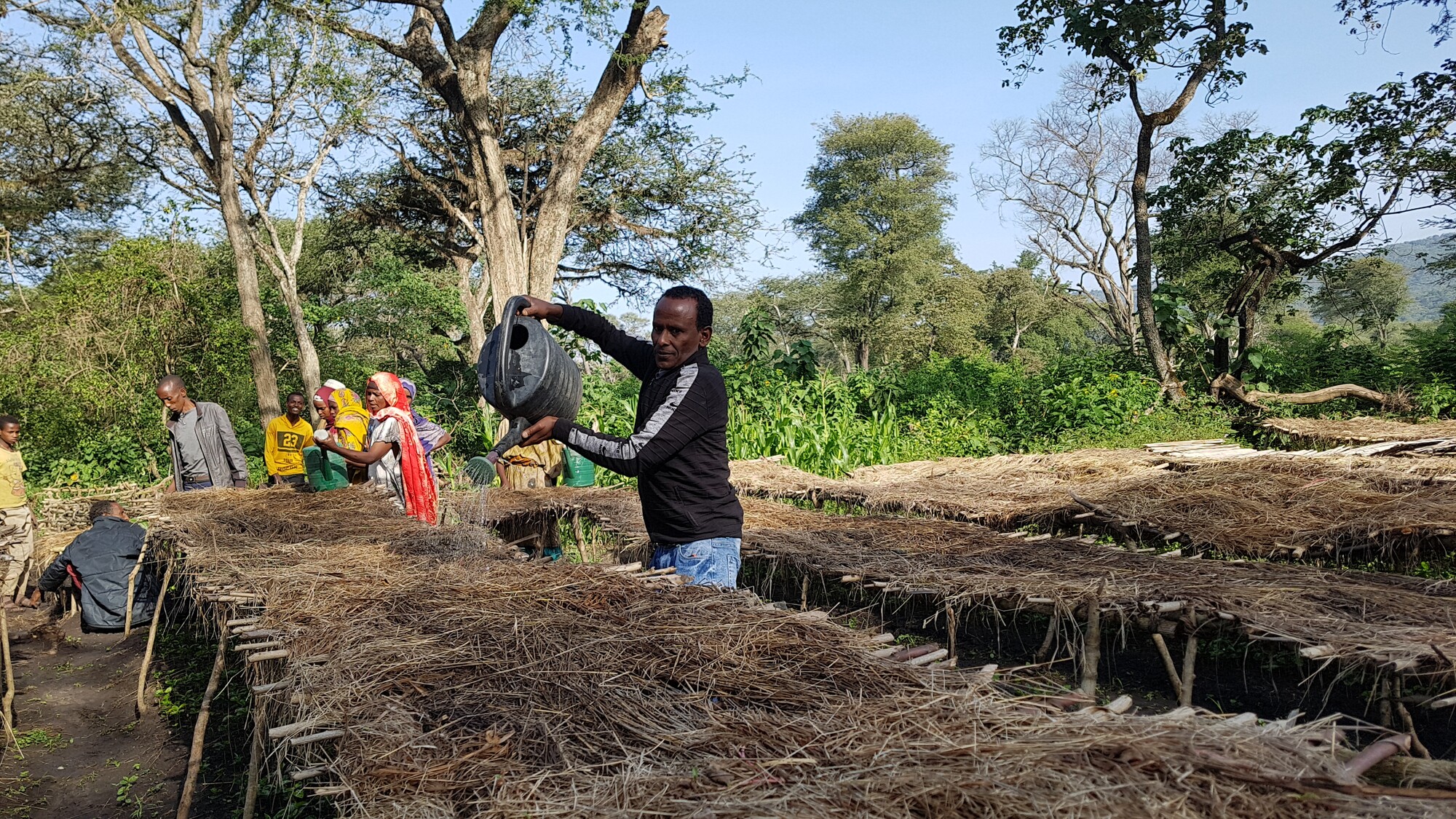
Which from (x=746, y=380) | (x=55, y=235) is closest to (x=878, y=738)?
(x=746, y=380)

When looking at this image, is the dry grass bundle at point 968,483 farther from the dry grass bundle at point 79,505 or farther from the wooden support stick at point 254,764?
the dry grass bundle at point 79,505

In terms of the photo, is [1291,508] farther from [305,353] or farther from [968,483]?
[305,353]

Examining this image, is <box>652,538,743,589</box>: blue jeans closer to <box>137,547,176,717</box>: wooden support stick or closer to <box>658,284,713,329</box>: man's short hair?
<box>658,284,713,329</box>: man's short hair

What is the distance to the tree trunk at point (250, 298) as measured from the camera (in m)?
11.6

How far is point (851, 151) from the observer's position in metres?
33.2

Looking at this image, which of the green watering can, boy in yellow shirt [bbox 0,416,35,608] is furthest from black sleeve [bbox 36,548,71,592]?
the green watering can

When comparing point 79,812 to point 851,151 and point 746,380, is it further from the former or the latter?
point 851,151

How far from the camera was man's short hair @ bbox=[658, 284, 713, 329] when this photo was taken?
3.00m

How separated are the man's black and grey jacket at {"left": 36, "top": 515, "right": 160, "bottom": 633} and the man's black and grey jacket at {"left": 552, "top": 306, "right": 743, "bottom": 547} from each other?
4.90 m

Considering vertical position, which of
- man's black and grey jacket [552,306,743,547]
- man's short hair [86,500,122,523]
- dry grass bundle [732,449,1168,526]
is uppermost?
man's black and grey jacket [552,306,743,547]

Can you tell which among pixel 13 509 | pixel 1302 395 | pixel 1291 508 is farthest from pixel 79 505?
pixel 1302 395

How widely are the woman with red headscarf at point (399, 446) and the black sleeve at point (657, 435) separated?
124 inches

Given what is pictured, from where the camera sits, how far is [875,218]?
32688 mm

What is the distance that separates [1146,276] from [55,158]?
58.9 feet
